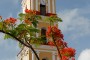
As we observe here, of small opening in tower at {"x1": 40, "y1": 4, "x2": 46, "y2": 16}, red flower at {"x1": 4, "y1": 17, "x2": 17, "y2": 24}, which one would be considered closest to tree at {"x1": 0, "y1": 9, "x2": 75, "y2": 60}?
red flower at {"x1": 4, "y1": 17, "x2": 17, "y2": 24}

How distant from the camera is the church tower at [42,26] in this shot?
103ft

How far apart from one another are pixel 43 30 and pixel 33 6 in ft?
8.18

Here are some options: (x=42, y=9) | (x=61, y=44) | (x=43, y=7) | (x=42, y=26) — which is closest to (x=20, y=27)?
(x=61, y=44)

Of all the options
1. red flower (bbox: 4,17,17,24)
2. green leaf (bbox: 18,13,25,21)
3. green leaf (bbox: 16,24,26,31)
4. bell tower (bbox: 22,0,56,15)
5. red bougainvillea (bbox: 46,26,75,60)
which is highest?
bell tower (bbox: 22,0,56,15)

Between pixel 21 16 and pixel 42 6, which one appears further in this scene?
pixel 42 6

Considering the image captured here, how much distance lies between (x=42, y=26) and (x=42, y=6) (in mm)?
→ 2320

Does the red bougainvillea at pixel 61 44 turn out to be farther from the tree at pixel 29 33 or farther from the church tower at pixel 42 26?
the church tower at pixel 42 26

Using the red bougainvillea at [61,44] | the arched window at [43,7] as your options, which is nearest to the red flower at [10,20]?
the red bougainvillea at [61,44]

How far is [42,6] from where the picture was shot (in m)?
34.2

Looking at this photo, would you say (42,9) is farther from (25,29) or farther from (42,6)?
(25,29)

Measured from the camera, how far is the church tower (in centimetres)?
3153

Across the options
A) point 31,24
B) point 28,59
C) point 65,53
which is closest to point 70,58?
point 65,53

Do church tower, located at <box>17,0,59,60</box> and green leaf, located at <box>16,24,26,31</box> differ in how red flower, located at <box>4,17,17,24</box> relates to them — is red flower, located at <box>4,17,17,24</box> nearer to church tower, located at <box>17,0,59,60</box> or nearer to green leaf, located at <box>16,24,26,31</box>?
green leaf, located at <box>16,24,26,31</box>

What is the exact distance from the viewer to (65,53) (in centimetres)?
2048
